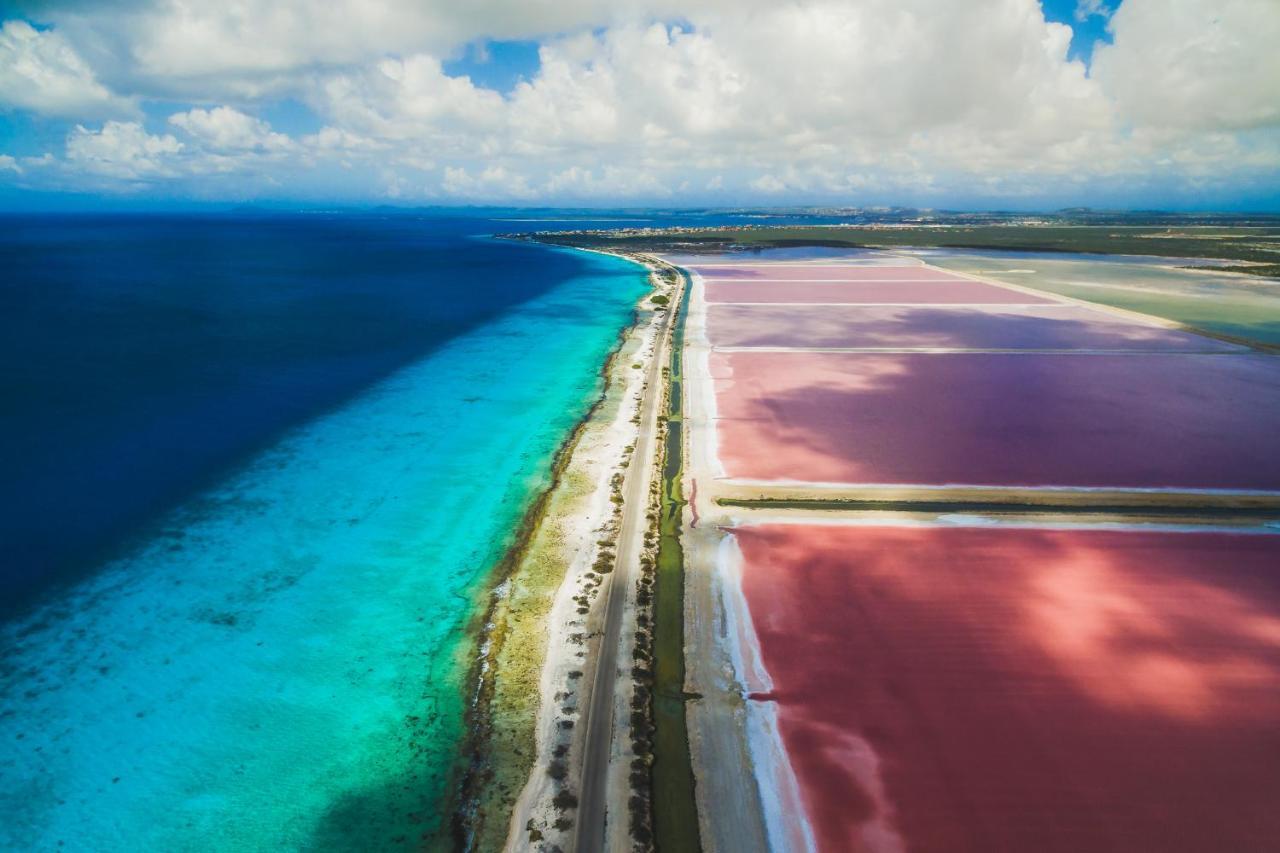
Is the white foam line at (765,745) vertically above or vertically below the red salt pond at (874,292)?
below

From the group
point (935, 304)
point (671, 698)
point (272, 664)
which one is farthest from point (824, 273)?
point (272, 664)

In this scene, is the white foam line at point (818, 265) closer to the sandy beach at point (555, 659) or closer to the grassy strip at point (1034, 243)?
the grassy strip at point (1034, 243)

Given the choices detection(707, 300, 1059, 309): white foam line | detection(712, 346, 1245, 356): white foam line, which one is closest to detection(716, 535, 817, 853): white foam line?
detection(712, 346, 1245, 356): white foam line

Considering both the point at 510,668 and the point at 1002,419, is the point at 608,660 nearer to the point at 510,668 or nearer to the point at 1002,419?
the point at 510,668

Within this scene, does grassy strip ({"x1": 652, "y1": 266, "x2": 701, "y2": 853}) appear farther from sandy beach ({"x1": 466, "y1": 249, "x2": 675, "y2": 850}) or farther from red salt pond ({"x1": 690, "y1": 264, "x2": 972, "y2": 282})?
red salt pond ({"x1": 690, "y1": 264, "x2": 972, "y2": 282})

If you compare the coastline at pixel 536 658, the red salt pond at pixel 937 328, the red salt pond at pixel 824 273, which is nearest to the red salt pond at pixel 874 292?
the red salt pond at pixel 824 273

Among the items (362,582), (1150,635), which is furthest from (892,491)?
(362,582)
